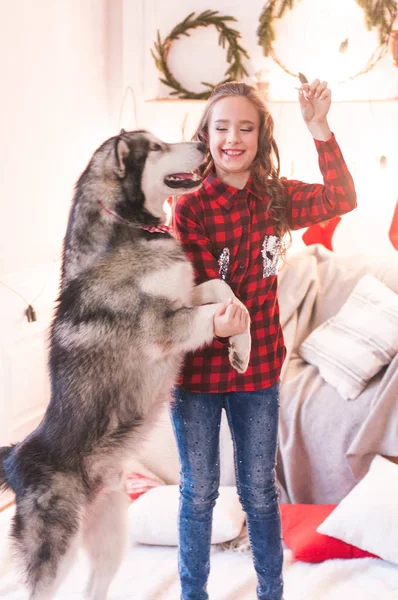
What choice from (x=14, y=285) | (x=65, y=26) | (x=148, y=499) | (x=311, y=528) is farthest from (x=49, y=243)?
(x=311, y=528)

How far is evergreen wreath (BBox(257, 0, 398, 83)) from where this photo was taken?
3770mm

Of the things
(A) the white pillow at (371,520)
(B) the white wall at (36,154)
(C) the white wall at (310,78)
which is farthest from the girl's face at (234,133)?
(C) the white wall at (310,78)

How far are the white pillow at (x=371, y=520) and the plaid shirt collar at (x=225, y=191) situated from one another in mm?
1181

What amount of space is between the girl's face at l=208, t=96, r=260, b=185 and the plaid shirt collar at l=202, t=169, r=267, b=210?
1.7 inches

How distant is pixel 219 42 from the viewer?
4.07 metres

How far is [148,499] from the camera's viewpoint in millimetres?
2662

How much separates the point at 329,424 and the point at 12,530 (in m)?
1.43

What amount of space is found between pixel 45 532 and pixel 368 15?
10.5ft

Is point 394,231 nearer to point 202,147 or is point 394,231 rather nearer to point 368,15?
point 368,15

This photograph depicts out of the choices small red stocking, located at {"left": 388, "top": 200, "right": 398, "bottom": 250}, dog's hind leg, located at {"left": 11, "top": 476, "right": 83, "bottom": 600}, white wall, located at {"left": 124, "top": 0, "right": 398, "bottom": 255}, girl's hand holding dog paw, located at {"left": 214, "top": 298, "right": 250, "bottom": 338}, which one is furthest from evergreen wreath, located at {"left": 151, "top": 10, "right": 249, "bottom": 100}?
dog's hind leg, located at {"left": 11, "top": 476, "right": 83, "bottom": 600}

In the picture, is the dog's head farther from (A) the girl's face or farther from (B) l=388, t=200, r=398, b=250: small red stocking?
(B) l=388, t=200, r=398, b=250: small red stocking

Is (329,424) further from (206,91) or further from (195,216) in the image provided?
(206,91)

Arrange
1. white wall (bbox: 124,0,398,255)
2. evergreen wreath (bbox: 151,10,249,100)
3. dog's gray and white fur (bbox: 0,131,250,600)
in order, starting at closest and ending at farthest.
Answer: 1. dog's gray and white fur (bbox: 0,131,250,600)
2. white wall (bbox: 124,0,398,255)
3. evergreen wreath (bbox: 151,10,249,100)

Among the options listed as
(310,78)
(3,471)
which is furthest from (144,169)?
(310,78)
